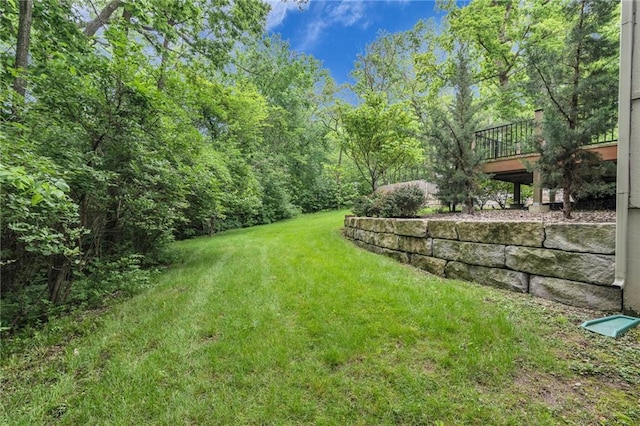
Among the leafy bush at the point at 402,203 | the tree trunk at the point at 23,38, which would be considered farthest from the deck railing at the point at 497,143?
the tree trunk at the point at 23,38

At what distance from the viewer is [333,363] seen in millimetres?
1948

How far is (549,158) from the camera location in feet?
11.1

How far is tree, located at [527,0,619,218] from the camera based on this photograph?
3.13m

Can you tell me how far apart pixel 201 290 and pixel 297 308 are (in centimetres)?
167

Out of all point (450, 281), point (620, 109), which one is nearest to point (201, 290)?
point (450, 281)

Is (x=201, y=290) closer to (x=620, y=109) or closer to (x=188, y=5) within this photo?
(x=620, y=109)

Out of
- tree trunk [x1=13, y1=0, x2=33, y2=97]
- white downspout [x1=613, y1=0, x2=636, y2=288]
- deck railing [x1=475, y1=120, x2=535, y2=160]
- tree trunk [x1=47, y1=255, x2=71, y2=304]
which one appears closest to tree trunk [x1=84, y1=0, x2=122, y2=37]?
tree trunk [x1=13, y1=0, x2=33, y2=97]

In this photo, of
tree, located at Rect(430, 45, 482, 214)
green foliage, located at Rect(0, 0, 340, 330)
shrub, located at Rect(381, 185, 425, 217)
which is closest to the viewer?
green foliage, located at Rect(0, 0, 340, 330)

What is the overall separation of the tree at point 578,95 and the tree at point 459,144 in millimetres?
1653

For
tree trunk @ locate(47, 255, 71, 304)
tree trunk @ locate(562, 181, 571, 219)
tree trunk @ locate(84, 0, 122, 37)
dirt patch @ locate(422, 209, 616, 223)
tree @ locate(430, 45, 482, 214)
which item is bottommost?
tree trunk @ locate(47, 255, 71, 304)

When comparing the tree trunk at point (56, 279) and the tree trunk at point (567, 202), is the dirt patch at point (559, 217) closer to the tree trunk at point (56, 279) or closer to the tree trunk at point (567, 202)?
the tree trunk at point (567, 202)

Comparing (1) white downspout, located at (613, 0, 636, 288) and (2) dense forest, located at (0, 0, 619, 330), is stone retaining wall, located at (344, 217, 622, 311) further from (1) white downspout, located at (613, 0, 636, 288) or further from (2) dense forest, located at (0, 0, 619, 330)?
(2) dense forest, located at (0, 0, 619, 330)

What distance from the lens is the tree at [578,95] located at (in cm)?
313

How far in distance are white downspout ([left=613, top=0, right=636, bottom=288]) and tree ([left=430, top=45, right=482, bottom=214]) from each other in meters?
2.83
